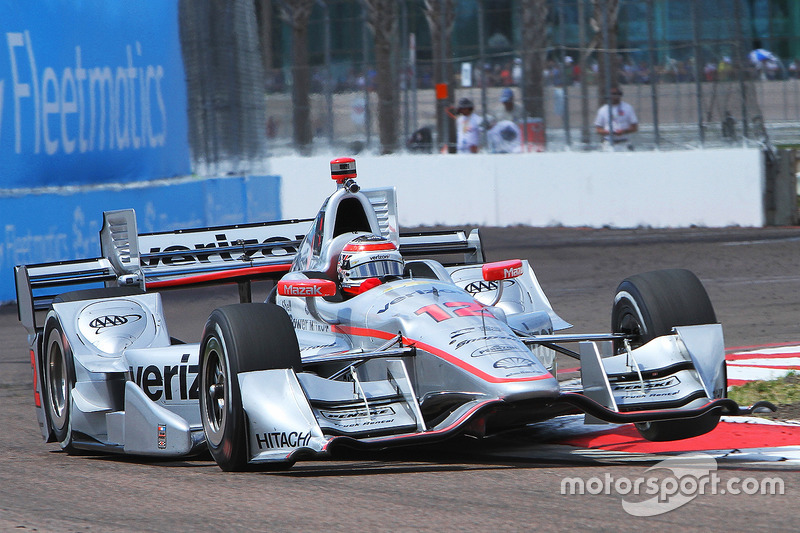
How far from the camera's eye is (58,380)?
755 cm

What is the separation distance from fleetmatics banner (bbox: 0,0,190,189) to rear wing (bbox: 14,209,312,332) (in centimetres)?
658

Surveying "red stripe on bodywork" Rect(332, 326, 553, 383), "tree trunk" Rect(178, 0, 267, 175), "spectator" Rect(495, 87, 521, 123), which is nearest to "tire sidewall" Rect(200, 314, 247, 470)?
"red stripe on bodywork" Rect(332, 326, 553, 383)

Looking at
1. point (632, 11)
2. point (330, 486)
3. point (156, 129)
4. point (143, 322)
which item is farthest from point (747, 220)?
point (330, 486)

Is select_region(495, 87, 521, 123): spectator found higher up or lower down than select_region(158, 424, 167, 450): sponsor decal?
higher up

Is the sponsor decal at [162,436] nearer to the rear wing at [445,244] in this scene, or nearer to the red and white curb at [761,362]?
the rear wing at [445,244]

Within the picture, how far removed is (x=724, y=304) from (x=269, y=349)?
22.9 ft

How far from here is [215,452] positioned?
19.8 feet

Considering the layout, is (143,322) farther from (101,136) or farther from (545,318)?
(101,136)

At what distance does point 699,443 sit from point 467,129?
15.7 metres

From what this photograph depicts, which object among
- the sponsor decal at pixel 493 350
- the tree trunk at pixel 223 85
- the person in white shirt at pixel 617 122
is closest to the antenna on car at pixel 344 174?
the sponsor decal at pixel 493 350

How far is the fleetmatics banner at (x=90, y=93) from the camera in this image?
14438mm

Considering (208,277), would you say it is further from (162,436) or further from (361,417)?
(361,417)

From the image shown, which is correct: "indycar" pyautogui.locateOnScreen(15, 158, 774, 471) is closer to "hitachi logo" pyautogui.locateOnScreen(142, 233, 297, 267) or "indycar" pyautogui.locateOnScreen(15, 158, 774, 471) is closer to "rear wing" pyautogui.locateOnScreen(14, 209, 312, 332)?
"rear wing" pyautogui.locateOnScreen(14, 209, 312, 332)
